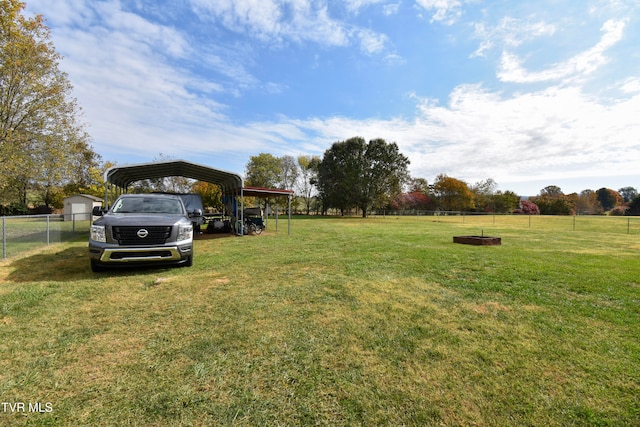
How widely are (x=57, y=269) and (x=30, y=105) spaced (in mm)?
14367

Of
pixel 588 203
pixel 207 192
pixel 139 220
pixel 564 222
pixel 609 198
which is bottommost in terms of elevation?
pixel 564 222

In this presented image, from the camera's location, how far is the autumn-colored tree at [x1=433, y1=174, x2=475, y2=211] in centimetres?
5903

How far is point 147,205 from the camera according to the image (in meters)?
7.36

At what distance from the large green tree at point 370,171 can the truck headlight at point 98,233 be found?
108ft

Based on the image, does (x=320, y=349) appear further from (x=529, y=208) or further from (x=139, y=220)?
(x=529, y=208)

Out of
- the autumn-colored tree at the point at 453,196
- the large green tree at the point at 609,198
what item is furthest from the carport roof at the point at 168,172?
the large green tree at the point at 609,198

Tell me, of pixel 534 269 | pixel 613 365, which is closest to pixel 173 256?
pixel 613 365

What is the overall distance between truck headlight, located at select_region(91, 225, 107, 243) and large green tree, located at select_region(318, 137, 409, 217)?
33.0m

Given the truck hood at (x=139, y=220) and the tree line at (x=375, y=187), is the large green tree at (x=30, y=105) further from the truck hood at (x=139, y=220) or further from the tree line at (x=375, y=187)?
the tree line at (x=375, y=187)

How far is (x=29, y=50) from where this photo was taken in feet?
47.6

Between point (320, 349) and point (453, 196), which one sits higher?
point (453, 196)

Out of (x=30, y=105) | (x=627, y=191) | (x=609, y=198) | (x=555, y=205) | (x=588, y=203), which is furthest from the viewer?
(x=627, y=191)

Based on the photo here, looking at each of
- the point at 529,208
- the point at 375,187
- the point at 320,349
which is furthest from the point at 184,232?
the point at 529,208

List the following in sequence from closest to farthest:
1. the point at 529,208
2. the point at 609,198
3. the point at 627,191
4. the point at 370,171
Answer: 1. the point at 370,171
2. the point at 529,208
3. the point at 609,198
4. the point at 627,191
